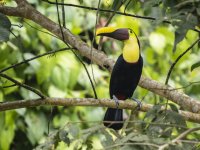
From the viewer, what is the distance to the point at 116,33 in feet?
7.43

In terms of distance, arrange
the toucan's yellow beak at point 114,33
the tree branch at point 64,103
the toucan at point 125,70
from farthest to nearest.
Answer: the toucan at point 125,70 < the toucan's yellow beak at point 114,33 < the tree branch at point 64,103

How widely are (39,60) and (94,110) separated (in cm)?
53

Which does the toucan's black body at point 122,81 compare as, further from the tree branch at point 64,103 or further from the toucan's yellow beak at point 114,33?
the tree branch at point 64,103

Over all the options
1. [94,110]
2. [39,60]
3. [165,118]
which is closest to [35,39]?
[39,60]

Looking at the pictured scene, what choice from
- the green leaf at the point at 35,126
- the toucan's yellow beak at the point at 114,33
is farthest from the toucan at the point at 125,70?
the green leaf at the point at 35,126

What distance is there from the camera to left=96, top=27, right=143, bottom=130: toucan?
2.31 meters

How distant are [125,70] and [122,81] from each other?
0.10 meters

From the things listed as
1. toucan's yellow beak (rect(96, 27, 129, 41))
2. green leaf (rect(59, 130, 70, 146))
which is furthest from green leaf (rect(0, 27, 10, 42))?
toucan's yellow beak (rect(96, 27, 129, 41))

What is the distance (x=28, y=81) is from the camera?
379 cm

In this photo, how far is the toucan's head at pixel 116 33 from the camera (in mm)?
2109

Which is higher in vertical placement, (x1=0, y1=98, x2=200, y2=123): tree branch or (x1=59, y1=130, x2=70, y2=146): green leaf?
(x1=0, y1=98, x2=200, y2=123): tree branch

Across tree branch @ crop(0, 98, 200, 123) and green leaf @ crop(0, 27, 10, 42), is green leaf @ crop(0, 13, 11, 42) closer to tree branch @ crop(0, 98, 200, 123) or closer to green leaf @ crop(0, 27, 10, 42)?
green leaf @ crop(0, 27, 10, 42)

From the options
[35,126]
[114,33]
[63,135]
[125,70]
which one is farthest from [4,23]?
[35,126]

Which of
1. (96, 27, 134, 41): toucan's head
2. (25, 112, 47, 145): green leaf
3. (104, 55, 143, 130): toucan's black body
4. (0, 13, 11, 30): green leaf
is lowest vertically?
(25, 112, 47, 145): green leaf
